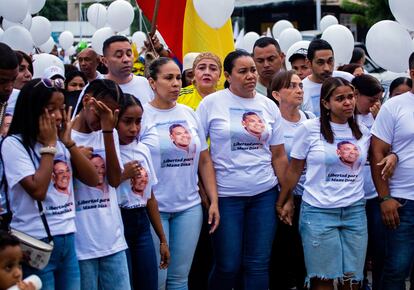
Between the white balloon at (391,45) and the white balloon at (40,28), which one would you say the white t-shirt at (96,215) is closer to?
the white balloon at (391,45)

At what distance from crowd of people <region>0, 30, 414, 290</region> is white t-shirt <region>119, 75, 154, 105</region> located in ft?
1.81

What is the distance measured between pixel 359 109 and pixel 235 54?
3.84 feet

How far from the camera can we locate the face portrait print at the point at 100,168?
4.99 m

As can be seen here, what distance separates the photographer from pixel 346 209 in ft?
19.6

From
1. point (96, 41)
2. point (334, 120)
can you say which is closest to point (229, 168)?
point (334, 120)

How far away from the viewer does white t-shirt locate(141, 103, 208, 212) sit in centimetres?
588

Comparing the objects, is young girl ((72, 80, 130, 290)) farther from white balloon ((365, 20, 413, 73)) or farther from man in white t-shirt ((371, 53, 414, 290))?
white balloon ((365, 20, 413, 73))

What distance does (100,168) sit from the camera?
5023 mm

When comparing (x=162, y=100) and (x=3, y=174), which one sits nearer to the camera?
(x=3, y=174)

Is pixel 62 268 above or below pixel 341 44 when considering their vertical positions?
below

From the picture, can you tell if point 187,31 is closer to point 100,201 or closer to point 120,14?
point 120,14

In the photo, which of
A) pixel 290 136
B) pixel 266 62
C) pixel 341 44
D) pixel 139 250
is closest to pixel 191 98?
pixel 266 62

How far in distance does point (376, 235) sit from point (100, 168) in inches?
98.3

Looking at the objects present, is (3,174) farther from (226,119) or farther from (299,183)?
(299,183)
